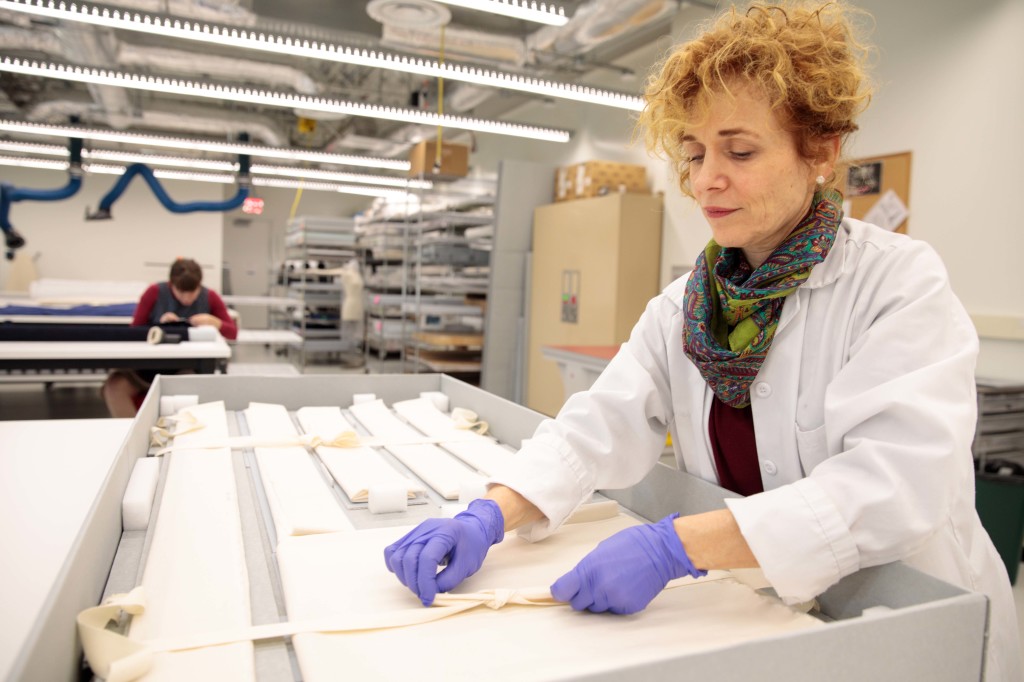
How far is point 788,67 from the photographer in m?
1.05

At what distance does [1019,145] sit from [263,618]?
3899mm

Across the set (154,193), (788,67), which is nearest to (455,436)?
(788,67)

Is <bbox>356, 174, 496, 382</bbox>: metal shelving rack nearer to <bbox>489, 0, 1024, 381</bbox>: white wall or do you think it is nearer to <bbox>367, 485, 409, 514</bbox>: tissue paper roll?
<bbox>489, 0, 1024, 381</bbox>: white wall

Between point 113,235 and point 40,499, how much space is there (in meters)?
10.8

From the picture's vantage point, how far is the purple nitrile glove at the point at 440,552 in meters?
0.98

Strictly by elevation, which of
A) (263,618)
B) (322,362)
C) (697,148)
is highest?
(697,148)

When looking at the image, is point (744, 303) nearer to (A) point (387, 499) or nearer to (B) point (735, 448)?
(B) point (735, 448)

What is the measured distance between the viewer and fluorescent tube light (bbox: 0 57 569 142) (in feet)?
15.3

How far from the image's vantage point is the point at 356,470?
159 cm

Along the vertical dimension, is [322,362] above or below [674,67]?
below

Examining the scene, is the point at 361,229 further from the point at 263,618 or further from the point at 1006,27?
the point at 263,618

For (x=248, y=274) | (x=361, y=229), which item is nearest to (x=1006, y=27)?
(x=361, y=229)

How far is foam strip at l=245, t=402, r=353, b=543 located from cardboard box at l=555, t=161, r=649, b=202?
4.48 meters

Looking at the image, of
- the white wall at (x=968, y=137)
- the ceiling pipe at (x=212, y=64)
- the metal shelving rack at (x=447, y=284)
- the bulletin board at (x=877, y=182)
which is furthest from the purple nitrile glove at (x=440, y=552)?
the ceiling pipe at (x=212, y=64)
